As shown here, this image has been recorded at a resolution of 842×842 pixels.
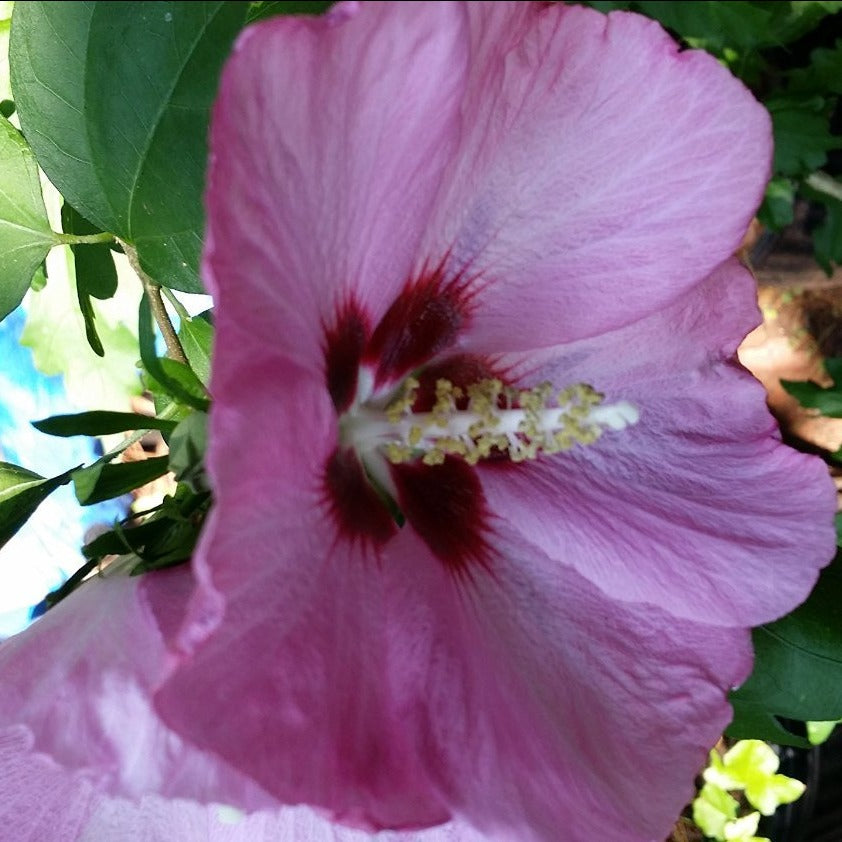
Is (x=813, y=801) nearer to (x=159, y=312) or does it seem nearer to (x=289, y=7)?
(x=159, y=312)

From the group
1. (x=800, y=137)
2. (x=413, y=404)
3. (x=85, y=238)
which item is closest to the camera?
(x=413, y=404)

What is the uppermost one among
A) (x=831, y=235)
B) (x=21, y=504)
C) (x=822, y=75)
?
(x=21, y=504)

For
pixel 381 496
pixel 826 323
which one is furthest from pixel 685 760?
pixel 826 323

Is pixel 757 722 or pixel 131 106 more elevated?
pixel 131 106

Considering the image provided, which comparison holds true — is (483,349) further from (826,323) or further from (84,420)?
(826,323)

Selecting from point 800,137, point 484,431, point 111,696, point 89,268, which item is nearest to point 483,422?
point 484,431
